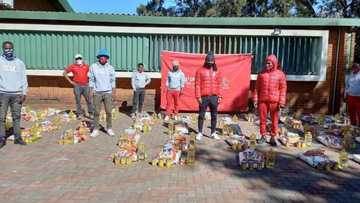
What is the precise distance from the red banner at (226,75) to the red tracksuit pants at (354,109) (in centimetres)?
290

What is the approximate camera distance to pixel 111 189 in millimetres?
5488

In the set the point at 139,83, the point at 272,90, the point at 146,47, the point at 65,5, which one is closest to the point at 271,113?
the point at 272,90

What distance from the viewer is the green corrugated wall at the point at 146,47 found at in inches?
488

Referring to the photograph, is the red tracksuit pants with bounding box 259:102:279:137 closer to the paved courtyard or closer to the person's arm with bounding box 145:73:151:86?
the paved courtyard

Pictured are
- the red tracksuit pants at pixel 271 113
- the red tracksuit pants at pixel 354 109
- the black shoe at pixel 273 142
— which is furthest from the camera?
the red tracksuit pants at pixel 354 109

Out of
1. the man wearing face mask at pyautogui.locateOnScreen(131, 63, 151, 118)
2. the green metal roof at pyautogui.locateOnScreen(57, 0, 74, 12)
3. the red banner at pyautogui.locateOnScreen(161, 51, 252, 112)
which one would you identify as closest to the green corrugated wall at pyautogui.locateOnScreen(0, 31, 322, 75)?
the red banner at pyautogui.locateOnScreen(161, 51, 252, 112)

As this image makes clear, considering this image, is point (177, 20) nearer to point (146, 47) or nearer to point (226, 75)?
point (146, 47)

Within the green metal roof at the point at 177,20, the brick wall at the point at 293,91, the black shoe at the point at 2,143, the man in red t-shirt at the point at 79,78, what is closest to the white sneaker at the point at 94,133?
the black shoe at the point at 2,143

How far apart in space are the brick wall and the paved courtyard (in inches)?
203

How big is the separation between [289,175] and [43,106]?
884cm

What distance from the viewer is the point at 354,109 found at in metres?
10.6

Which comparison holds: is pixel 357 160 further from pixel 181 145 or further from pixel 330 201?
pixel 181 145

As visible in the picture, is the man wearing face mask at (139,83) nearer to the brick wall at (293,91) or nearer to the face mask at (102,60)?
the brick wall at (293,91)

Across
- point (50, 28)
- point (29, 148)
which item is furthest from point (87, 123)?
A: point (50, 28)
